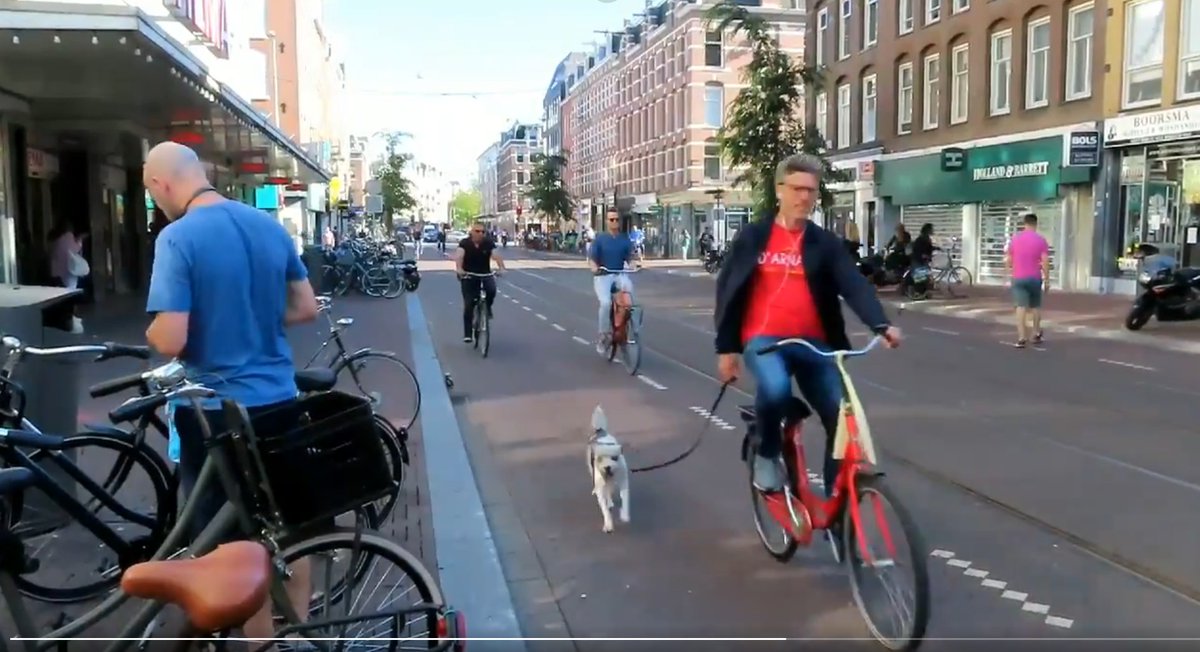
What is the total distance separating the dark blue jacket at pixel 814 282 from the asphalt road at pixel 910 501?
3.82 ft

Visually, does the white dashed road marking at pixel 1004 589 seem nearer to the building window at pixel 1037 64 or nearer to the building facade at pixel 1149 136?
the building facade at pixel 1149 136

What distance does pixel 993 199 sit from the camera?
30.0 metres

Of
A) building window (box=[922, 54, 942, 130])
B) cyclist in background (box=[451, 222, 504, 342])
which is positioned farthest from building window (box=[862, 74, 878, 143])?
cyclist in background (box=[451, 222, 504, 342])

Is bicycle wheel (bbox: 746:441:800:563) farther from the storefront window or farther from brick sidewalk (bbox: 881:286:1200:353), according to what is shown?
the storefront window

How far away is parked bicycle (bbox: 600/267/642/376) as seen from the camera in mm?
12188

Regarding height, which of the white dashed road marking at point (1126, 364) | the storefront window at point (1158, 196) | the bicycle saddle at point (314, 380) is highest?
the storefront window at point (1158, 196)

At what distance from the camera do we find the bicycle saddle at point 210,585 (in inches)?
102

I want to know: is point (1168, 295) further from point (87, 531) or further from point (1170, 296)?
point (87, 531)

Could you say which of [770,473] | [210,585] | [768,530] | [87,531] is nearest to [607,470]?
[768,530]

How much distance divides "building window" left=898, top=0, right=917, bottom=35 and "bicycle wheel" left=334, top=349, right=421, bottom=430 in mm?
29720

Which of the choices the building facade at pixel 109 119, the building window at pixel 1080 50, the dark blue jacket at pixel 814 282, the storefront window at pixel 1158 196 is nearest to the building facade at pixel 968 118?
the building window at pixel 1080 50

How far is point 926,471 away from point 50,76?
44.5 ft

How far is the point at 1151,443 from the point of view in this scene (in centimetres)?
835

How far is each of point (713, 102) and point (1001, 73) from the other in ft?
104
